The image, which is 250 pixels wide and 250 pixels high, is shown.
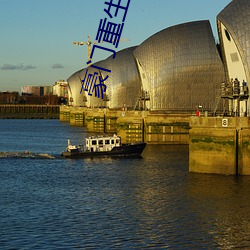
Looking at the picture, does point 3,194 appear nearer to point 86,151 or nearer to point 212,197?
point 212,197

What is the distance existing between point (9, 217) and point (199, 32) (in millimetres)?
53732

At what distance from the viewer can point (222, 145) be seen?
46.9 metres

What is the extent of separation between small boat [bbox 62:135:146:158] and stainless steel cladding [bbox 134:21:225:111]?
70.7ft

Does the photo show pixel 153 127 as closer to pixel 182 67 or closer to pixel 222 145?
pixel 182 67

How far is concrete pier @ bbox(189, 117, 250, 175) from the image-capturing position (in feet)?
152

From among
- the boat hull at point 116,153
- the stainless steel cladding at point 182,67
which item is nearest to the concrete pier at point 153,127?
the stainless steel cladding at point 182,67

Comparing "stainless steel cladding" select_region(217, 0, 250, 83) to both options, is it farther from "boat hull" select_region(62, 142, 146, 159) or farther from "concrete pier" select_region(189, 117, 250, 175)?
"boat hull" select_region(62, 142, 146, 159)

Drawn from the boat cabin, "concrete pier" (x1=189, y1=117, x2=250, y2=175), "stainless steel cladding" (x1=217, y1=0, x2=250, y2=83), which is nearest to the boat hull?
the boat cabin

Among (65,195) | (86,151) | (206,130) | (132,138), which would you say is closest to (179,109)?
(132,138)

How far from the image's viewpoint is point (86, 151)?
64688mm

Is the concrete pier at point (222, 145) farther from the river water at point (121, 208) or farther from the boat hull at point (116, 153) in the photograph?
the boat hull at point (116, 153)

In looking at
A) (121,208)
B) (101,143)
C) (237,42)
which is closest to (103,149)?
(101,143)

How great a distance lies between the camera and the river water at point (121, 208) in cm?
3039

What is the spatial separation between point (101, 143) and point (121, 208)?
28.4 meters
